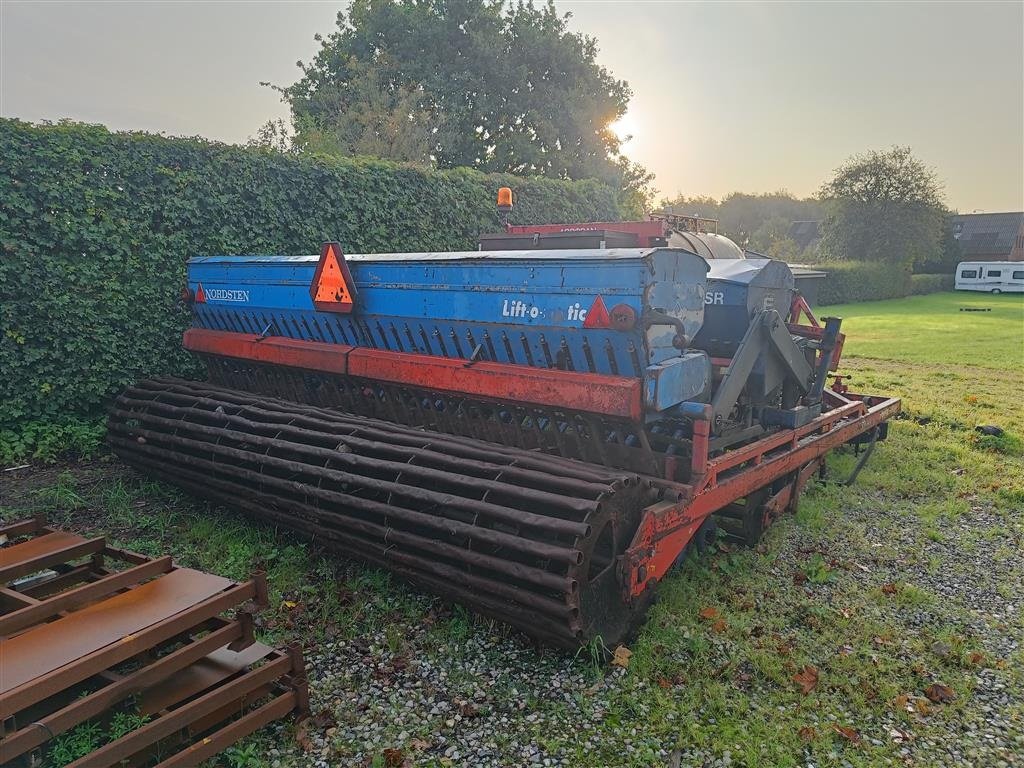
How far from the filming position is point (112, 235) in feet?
21.7

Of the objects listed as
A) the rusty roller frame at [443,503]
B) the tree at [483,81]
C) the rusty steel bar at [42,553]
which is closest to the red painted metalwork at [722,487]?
the rusty roller frame at [443,503]

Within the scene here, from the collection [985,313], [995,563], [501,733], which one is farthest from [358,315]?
[985,313]

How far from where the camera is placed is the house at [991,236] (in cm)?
4616

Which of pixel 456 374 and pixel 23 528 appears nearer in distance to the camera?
pixel 23 528

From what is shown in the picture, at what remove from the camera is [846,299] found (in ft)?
105

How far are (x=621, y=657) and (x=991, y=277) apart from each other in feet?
147

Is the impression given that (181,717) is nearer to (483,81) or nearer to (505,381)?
(505,381)

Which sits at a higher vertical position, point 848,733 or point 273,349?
point 273,349

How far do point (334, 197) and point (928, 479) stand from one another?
7.21 m

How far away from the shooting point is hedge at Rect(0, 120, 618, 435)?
6164 millimetres

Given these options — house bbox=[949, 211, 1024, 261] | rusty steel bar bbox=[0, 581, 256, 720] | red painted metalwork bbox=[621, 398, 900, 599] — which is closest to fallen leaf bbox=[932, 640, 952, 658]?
red painted metalwork bbox=[621, 398, 900, 599]

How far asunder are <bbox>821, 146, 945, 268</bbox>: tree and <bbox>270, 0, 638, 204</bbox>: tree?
18000 millimetres

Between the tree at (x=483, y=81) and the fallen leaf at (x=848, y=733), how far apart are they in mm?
20279

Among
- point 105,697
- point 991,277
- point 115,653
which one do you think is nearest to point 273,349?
point 115,653
